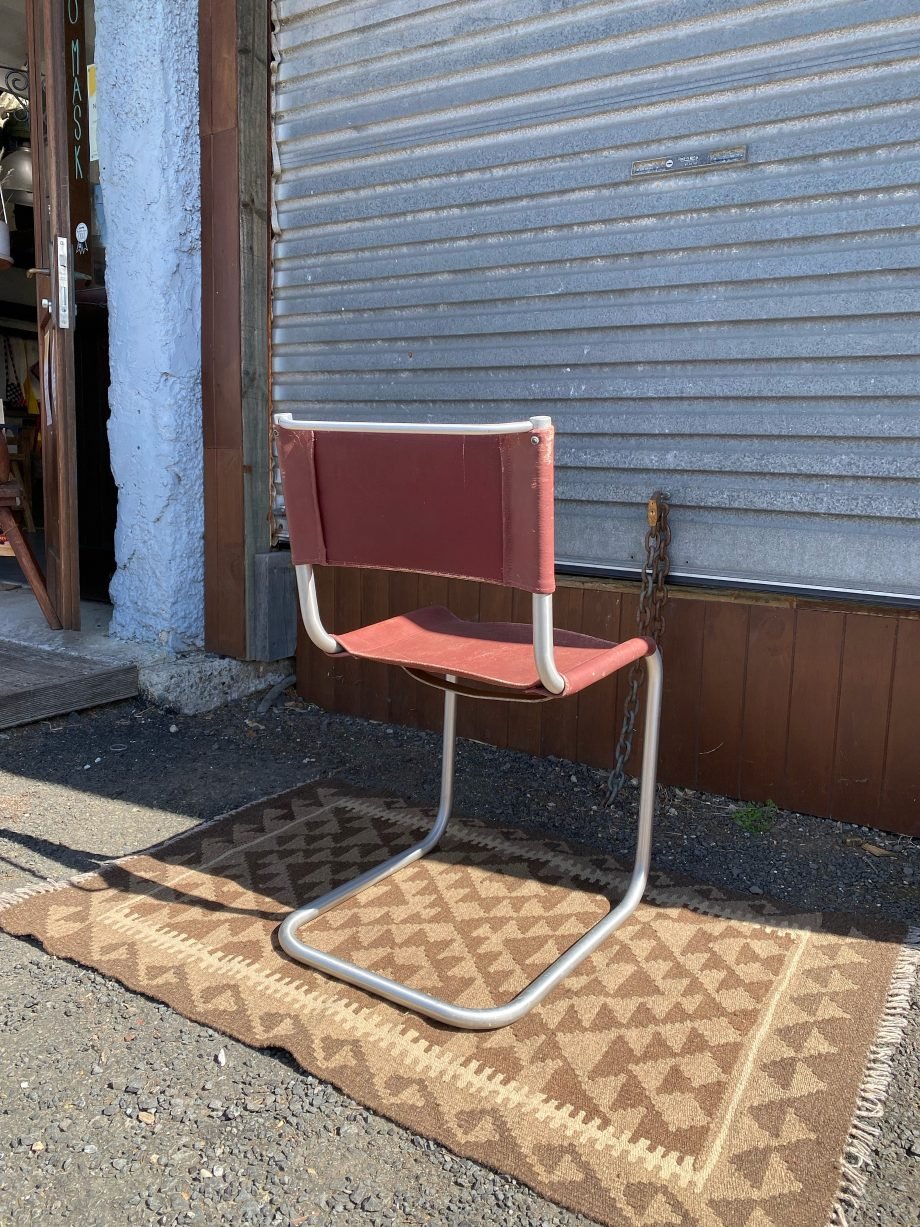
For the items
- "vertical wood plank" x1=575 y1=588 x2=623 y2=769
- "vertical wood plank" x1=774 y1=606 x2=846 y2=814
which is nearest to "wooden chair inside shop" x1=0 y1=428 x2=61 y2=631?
"vertical wood plank" x1=575 y1=588 x2=623 y2=769

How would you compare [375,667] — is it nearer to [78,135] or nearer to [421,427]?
[421,427]

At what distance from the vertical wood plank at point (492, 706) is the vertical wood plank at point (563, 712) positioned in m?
0.15

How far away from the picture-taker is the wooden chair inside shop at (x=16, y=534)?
148 inches

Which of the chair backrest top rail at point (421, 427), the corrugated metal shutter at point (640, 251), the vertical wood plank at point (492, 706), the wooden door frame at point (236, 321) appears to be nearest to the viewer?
the chair backrest top rail at point (421, 427)

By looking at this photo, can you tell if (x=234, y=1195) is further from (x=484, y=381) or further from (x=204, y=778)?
(x=484, y=381)

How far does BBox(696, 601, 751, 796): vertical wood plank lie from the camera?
2709mm

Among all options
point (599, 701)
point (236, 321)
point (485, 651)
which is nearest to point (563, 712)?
point (599, 701)

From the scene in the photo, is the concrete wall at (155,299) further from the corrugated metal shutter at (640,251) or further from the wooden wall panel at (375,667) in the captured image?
the wooden wall panel at (375,667)

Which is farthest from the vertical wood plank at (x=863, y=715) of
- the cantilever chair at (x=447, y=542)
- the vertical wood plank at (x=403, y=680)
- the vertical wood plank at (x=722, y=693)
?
the vertical wood plank at (x=403, y=680)

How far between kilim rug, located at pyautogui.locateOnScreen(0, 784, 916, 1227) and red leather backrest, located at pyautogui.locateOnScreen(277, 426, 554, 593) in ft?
2.63

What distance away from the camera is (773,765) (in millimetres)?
2688

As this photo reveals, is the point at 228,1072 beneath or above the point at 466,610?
beneath

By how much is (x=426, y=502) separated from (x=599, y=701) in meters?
1.49

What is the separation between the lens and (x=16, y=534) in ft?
12.4
